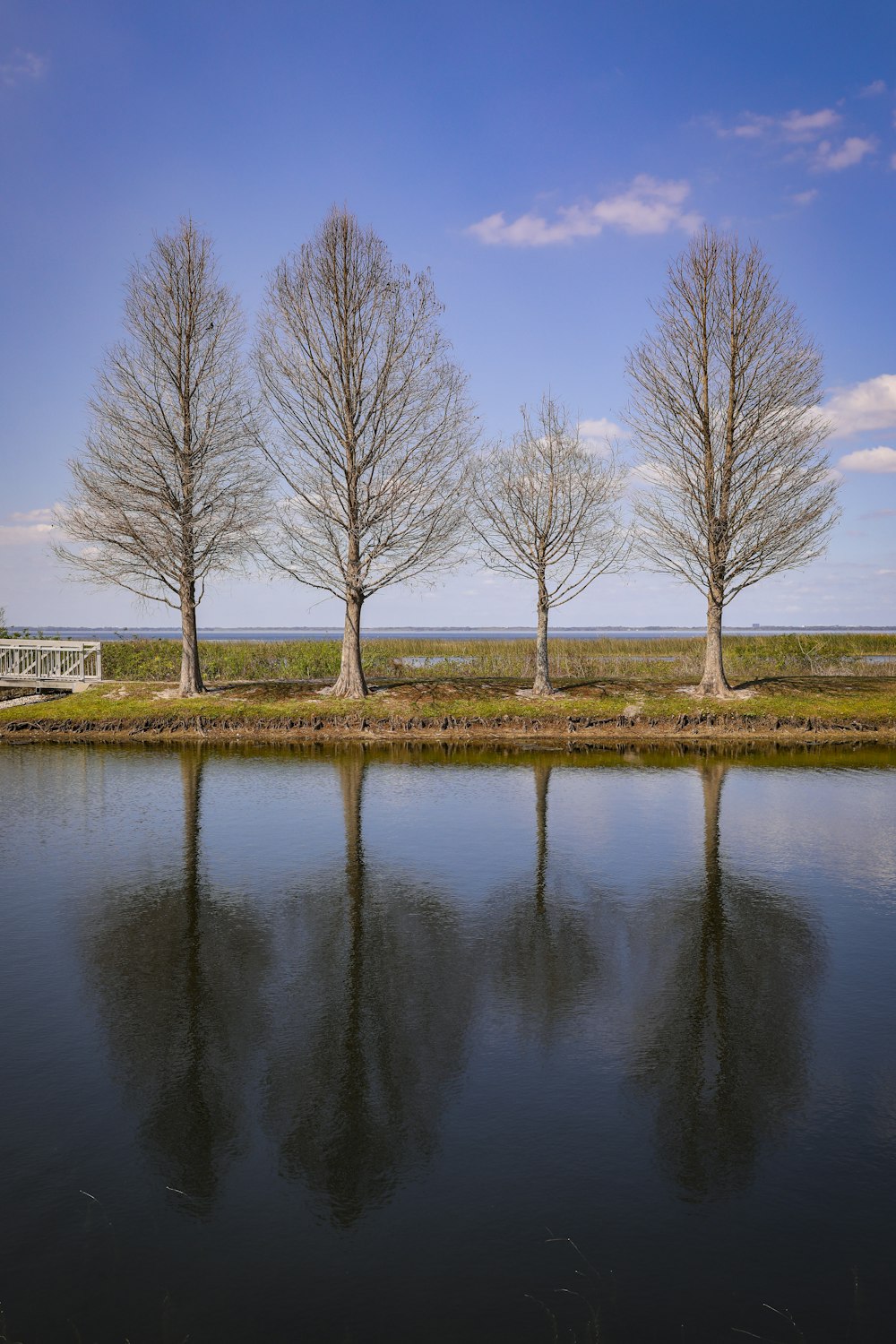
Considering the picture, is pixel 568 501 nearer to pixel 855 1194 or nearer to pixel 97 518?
pixel 97 518

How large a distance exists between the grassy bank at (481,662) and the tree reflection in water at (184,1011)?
79.0 feet

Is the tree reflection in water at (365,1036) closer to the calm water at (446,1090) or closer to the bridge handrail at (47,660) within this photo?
the calm water at (446,1090)

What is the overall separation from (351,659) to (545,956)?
2145cm

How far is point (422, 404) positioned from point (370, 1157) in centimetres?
2701

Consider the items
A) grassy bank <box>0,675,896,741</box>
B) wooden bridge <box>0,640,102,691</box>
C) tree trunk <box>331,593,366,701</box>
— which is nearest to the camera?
grassy bank <box>0,675,896,741</box>

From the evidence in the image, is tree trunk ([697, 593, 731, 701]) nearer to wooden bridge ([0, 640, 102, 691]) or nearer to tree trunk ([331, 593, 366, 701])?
tree trunk ([331, 593, 366, 701])

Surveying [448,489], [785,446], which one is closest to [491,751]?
[448,489]

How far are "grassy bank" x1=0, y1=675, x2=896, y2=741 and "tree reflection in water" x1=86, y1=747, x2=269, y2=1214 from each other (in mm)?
15516

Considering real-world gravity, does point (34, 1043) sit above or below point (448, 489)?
below

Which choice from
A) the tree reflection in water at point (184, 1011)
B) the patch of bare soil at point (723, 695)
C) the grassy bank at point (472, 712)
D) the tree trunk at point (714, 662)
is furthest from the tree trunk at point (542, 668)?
the tree reflection in water at point (184, 1011)

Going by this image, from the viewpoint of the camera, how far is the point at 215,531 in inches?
1205

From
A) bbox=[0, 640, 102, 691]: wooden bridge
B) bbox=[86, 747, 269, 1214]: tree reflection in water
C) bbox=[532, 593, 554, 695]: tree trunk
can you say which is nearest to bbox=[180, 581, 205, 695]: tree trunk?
bbox=[0, 640, 102, 691]: wooden bridge

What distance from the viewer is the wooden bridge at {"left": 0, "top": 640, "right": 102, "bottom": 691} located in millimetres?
32781

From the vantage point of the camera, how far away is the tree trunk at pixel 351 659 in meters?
29.7
